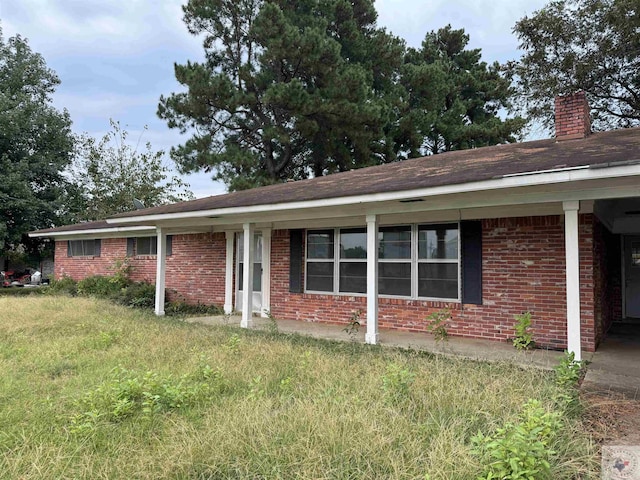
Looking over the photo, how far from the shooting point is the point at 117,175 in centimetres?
2656

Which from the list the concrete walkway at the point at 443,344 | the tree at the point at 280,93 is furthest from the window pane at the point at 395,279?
the tree at the point at 280,93

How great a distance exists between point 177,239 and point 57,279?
25.0 feet

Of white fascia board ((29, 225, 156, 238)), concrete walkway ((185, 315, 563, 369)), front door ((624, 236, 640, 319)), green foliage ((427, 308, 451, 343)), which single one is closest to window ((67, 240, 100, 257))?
white fascia board ((29, 225, 156, 238))

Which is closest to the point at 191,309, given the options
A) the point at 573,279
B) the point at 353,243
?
the point at 353,243

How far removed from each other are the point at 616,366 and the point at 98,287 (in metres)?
14.0

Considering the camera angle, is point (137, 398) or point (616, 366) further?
point (616, 366)

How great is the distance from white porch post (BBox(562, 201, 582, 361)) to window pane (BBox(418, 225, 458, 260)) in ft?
8.24

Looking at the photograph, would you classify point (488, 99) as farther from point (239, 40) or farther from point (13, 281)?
point (13, 281)

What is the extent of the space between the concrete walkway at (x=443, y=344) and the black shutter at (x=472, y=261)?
31.2 inches

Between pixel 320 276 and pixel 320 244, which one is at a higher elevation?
pixel 320 244

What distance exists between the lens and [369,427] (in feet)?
10.0

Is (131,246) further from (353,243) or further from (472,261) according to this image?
(472,261)

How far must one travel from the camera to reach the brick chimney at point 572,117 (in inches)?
317

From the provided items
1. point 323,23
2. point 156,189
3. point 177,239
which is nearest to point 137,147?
point 156,189
